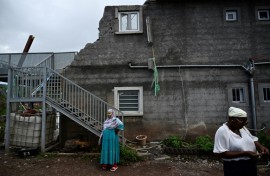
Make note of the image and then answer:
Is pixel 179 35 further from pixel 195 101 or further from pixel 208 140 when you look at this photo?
pixel 208 140

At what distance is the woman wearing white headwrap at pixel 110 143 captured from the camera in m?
6.04

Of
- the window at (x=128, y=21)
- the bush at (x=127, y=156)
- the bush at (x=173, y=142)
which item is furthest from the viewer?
the window at (x=128, y=21)

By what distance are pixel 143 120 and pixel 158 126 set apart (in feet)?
2.15

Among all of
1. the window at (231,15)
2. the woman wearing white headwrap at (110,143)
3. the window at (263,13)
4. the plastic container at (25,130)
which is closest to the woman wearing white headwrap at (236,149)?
the woman wearing white headwrap at (110,143)

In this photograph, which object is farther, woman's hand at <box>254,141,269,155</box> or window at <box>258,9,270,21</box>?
window at <box>258,9,270,21</box>

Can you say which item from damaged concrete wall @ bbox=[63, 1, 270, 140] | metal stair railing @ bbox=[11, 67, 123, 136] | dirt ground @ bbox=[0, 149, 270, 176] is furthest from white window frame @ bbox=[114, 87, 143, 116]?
dirt ground @ bbox=[0, 149, 270, 176]

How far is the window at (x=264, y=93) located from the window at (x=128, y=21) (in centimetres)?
575

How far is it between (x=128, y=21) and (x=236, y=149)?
7.73m

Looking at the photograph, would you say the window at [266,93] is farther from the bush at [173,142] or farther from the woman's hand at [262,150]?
the woman's hand at [262,150]

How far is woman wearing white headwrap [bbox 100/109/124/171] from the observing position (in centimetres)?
604

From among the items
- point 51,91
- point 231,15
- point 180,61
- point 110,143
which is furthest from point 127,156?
point 231,15

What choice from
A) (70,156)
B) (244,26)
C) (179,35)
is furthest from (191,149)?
(244,26)

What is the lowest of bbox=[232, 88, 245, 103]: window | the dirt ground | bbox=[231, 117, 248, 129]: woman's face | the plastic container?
the dirt ground

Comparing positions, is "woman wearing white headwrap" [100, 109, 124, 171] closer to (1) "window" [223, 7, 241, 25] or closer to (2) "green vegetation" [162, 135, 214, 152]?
(2) "green vegetation" [162, 135, 214, 152]
